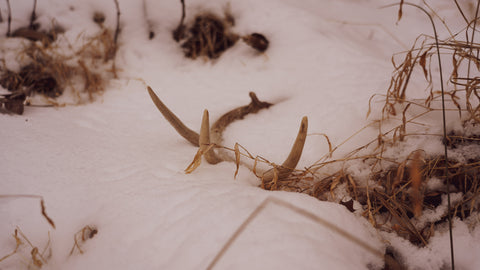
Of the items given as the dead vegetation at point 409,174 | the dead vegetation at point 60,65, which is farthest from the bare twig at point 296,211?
the dead vegetation at point 60,65

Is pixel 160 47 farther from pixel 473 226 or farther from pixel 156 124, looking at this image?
pixel 473 226

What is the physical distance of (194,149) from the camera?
1.57 metres

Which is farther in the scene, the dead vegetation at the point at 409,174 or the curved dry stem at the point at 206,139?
the curved dry stem at the point at 206,139

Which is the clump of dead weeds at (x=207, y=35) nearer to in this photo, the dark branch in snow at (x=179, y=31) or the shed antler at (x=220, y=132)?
the dark branch in snow at (x=179, y=31)

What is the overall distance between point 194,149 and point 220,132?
0.65 feet

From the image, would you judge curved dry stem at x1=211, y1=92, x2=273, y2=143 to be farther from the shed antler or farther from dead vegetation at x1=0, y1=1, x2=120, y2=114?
dead vegetation at x1=0, y1=1, x2=120, y2=114

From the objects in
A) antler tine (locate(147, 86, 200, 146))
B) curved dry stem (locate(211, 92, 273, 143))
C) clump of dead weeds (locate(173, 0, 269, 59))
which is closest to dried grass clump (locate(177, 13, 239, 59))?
clump of dead weeds (locate(173, 0, 269, 59))

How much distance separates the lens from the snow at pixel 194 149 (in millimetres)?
955

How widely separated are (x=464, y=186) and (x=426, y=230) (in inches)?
9.2

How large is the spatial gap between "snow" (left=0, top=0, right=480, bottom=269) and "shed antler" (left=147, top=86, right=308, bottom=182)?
2.5 inches

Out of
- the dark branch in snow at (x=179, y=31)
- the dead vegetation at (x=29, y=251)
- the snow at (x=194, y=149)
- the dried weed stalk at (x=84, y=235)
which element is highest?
the dark branch in snow at (x=179, y=31)

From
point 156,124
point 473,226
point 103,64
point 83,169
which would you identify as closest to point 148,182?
point 83,169

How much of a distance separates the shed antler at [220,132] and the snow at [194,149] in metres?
0.06

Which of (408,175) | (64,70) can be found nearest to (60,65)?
(64,70)
